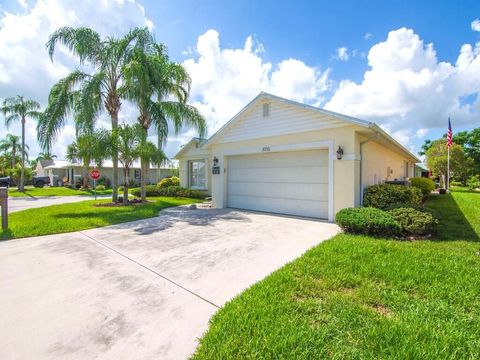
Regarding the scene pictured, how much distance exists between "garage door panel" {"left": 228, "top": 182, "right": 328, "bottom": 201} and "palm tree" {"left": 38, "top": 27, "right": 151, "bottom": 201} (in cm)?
623

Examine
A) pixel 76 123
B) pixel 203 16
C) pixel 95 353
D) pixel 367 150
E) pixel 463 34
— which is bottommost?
pixel 95 353

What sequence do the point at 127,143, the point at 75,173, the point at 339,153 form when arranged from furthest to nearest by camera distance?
the point at 75,173, the point at 127,143, the point at 339,153

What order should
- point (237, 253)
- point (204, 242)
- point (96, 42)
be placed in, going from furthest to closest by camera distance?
point (96, 42) → point (204, 242) → point (237, 253)

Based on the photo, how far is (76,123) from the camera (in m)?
11.5

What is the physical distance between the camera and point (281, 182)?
8930 millimetres

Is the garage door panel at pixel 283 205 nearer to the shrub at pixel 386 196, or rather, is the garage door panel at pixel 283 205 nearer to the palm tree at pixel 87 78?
the shrub at pixel 386 196

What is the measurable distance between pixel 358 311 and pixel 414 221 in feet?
13.3

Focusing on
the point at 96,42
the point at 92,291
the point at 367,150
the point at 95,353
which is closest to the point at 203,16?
the point at 96,42

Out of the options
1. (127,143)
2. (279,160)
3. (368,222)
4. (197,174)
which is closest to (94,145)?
(127,143)

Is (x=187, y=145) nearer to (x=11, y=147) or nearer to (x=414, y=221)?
(x=414, y=221)

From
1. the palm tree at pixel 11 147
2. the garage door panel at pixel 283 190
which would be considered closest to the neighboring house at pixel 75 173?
the palm tree at pixel 11 147

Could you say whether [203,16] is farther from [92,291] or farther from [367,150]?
[92,291]

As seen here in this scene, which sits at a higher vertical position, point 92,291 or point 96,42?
point 96,42

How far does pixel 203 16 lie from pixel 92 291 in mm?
9518
